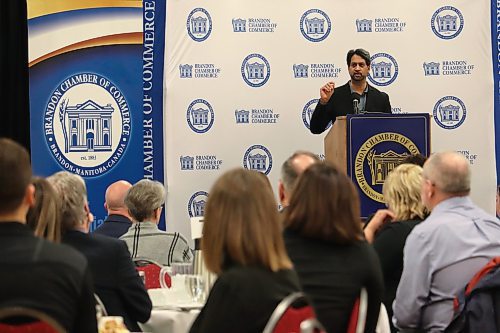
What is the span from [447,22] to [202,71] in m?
2.27

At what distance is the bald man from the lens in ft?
17.1

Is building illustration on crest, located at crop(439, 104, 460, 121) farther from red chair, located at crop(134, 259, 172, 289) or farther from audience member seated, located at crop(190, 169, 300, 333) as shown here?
audience member seated, located at crop(190, 169, 300, 333)

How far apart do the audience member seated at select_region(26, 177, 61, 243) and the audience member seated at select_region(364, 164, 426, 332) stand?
1.69 m

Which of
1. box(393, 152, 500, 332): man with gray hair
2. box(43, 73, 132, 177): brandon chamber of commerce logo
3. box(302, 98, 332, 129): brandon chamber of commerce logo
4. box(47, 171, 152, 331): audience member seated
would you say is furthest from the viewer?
box(43, 73, 132, 177): brandon chamber of commerce logo

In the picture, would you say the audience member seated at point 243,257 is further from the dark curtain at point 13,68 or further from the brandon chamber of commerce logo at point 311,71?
the dark curtain at point 13,68

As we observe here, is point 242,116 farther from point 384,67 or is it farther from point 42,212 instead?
point 42,212

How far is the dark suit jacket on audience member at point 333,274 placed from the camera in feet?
9.31

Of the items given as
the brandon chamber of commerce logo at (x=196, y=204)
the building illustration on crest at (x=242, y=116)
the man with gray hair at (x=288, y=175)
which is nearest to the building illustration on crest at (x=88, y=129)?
the brandon chamber of commerce logo at (x=196, y=204)

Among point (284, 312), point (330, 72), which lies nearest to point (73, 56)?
point (330, 72)

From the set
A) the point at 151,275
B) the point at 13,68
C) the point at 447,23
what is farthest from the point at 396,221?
the point at 13,68

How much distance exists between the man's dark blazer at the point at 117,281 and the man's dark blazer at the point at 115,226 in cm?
157

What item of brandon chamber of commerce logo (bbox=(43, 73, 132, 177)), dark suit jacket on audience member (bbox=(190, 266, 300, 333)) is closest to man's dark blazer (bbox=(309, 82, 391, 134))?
brandon chamber of commerce logo (bbox=(43, 73, 132, 177))

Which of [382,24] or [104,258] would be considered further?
[382,24]

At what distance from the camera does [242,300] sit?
2371 millimetres
